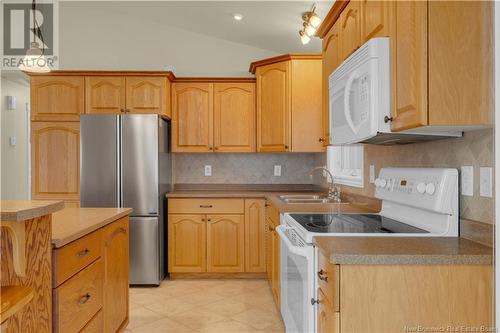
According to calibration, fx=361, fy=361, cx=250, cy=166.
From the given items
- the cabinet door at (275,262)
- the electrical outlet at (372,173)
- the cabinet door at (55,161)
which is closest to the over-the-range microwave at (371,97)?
the electrical outlet at (372,173)

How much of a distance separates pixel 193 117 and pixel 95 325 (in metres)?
2.42

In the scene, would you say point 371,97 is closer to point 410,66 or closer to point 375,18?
point 410,66

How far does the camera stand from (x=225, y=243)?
12.0 ft

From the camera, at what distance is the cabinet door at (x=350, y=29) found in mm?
1878

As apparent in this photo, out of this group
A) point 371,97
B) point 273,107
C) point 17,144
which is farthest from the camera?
point 17,144

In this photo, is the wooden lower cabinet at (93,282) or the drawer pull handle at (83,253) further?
the drawer pull handle at (83,253)

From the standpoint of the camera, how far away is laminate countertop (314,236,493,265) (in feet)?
3.91

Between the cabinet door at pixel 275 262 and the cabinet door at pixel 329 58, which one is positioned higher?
the cabinet door at pixel 329 58

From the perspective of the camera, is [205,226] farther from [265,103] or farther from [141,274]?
[265,103]

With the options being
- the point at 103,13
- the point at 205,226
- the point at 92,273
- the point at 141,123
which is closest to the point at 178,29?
the point at 103,13

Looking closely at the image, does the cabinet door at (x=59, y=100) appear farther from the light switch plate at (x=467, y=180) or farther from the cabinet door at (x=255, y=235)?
the light switch plate at (x=467, y=180)

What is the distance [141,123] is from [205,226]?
1198mm

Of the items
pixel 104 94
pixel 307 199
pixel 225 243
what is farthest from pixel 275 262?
pixel 104 94

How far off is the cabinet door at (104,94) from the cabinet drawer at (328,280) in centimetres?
289
